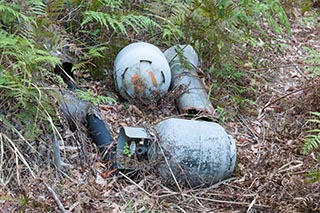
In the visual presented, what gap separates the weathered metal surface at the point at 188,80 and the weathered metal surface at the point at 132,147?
0.79 meters

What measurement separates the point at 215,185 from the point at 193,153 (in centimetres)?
31

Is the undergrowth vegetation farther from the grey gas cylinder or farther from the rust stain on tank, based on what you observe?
the grey gas cylinder

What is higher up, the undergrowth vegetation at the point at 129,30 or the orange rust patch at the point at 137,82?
the undergrowth vegetation at the point at 129,30

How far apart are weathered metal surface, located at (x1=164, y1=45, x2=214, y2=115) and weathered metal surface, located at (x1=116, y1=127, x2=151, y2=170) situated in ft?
2.58

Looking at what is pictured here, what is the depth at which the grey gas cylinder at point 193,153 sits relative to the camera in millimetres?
3674

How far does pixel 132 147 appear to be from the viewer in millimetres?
3807

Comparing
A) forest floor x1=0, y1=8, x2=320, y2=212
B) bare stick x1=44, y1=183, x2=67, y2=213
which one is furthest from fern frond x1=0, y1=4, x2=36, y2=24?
bare stick x1=44, y1=183, x2=67, y2=213

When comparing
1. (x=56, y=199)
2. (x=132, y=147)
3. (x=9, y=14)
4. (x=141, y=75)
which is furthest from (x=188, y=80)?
(x=56, y=199)

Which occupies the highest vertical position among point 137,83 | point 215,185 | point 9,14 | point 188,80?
point 9,14

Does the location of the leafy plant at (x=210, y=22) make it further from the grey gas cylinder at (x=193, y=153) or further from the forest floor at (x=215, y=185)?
the grey gas cylinder at (x=193, y=153)

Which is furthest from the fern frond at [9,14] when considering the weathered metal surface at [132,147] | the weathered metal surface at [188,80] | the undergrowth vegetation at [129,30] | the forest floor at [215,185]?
the weathered metal surface at [188,80]

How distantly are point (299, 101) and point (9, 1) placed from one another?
9.12 feet

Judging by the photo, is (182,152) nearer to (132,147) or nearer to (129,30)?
(132,147)

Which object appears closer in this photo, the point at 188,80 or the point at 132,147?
the point at 132,147
